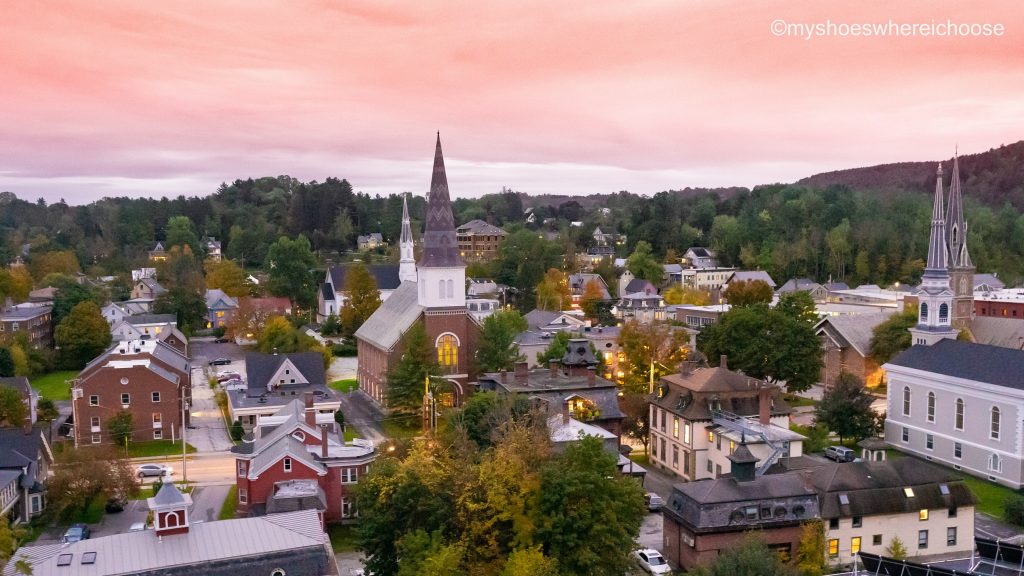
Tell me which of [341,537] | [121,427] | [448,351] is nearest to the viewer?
[341,537]

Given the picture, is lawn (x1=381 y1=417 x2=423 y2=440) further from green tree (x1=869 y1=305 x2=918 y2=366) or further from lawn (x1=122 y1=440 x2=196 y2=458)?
green tree (x1=869 y1=305 x2=918 y2=366)

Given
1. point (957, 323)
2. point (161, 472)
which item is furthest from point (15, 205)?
point (957, 323)

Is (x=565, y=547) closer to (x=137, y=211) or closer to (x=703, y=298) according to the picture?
(x=703, y=298)

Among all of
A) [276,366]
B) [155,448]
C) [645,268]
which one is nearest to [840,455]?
[276,366]

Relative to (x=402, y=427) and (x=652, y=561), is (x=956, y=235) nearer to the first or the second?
(x=402, y=427)

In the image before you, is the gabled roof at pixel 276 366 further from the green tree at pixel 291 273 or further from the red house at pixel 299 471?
the green tree at pixel 291 273

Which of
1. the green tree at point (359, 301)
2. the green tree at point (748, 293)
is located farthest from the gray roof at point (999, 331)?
the green tree at point (359, 301)
